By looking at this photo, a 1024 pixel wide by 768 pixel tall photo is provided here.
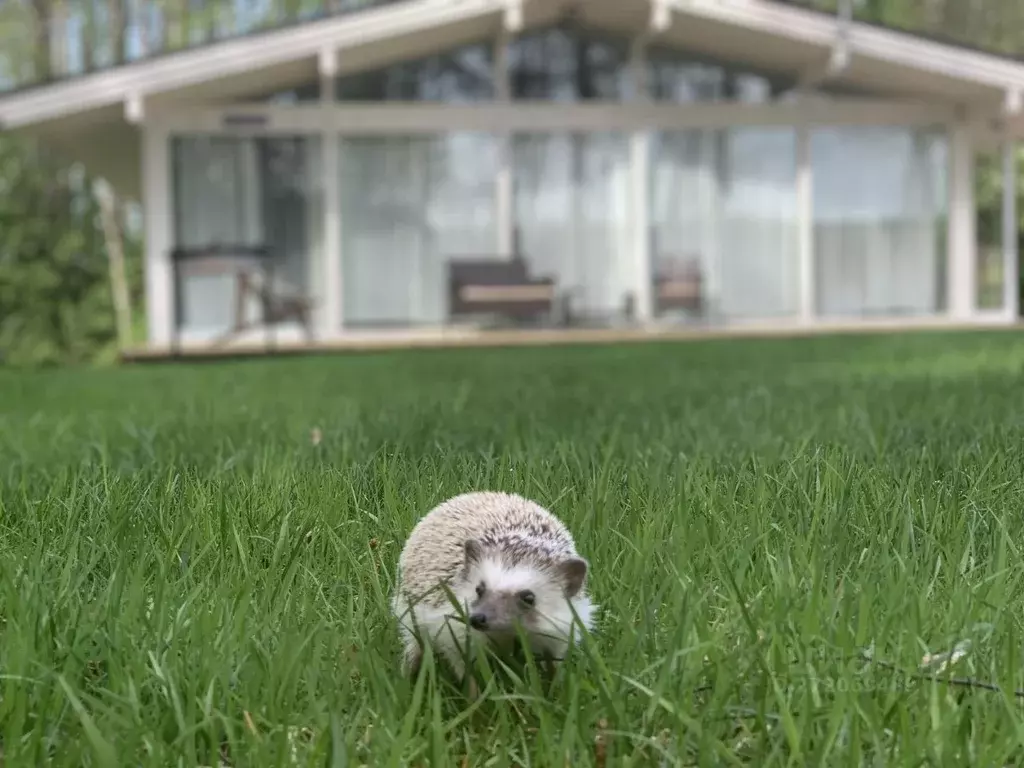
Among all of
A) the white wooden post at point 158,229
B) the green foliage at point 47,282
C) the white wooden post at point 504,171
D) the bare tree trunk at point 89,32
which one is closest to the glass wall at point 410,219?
the white wooden post at point 504,171

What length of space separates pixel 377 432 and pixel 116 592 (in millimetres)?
2008

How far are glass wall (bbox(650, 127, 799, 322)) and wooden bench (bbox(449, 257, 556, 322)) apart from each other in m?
2.13

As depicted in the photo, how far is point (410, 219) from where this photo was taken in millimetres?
14289

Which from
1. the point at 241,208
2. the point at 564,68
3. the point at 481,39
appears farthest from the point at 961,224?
the point at 241,208

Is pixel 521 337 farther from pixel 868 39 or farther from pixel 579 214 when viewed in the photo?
pixel 868 39

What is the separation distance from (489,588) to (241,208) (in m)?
13.3

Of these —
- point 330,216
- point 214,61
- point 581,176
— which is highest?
point 214,61

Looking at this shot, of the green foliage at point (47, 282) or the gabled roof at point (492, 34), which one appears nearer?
the gabled roof at point (492, 34)

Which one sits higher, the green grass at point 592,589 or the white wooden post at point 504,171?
the white wooden post at point 504,171

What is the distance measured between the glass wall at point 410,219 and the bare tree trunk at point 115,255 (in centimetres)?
856

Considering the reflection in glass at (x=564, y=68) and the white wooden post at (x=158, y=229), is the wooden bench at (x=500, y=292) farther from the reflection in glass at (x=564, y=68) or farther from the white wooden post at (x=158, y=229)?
the white wooden post at (x=158, y=229)

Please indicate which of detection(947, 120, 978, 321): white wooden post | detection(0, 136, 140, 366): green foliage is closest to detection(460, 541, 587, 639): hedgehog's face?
detection(0, 136, 140, 366): green foliage

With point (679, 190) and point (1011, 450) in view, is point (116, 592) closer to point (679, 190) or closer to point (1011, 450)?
point (1011, 450)

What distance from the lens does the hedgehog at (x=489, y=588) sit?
138 cm
